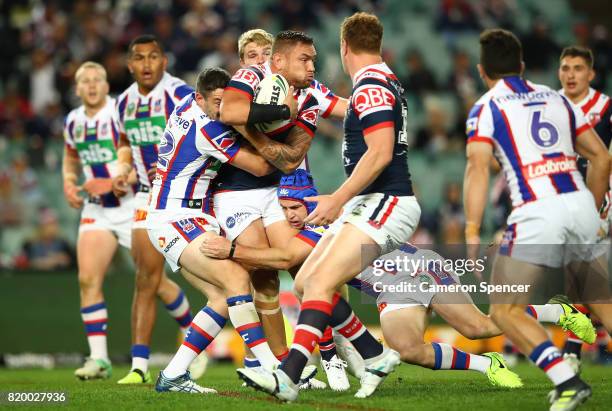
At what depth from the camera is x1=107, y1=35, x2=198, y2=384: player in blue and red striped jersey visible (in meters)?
9.72

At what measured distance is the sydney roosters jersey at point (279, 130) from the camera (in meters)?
7.29

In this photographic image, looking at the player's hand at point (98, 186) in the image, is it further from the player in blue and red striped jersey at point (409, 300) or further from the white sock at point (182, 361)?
the white sock at point (182, 361)

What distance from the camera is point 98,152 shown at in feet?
34.5

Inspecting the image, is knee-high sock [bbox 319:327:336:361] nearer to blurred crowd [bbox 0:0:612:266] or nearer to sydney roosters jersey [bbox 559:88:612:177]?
sydney roosters jersey [bbox 559:88:612:177]

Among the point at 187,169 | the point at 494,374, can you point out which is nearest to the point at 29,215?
the point at 187,169

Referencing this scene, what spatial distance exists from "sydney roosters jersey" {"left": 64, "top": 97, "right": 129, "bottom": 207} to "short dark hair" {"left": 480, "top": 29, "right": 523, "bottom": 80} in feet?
16.4

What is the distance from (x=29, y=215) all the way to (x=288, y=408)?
8.90 metres

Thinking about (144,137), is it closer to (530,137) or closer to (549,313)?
(549,313)

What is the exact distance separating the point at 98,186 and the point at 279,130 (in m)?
3.45

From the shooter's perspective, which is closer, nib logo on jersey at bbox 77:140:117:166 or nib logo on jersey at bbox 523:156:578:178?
nib logo on jersey at bbox 523:156:578:178

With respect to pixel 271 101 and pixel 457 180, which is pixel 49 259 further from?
pixel 271 101

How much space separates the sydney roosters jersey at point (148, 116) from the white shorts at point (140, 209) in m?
0.23

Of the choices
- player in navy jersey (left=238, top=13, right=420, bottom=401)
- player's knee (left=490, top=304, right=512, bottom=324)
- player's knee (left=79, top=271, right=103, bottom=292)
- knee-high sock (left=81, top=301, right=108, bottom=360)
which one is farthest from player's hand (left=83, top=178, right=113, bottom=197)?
player's knee (left=490, top=304, right=512, bottom=324)

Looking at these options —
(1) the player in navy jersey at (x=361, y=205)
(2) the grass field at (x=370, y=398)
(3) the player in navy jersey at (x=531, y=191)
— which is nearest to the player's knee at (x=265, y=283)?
(2) the grass field at (x=370, y=398)
